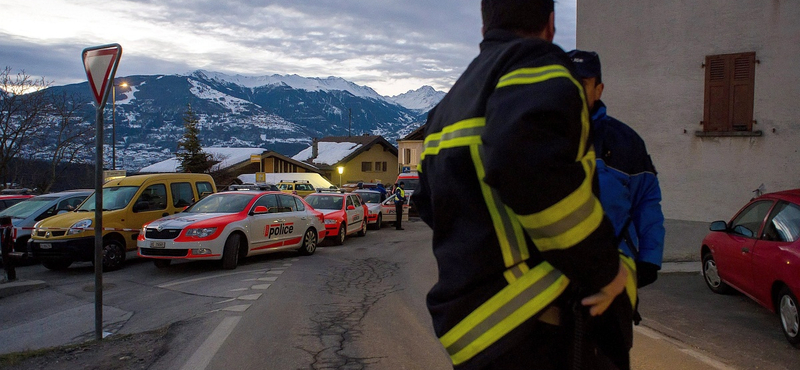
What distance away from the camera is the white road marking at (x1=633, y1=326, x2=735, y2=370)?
17.3 ft

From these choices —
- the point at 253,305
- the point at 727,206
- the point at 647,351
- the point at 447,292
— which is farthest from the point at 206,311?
the point at 727,206

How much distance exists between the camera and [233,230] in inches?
462

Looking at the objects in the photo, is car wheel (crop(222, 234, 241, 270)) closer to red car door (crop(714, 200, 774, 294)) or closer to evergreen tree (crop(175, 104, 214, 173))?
red car door (crop(714, 200, 774, 294))

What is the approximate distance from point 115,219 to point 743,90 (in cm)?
1437

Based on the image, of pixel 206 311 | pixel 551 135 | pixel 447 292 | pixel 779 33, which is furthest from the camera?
pixel 779 33

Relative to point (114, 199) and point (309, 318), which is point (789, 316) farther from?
point (114, 199)

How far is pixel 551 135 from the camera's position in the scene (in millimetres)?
1515

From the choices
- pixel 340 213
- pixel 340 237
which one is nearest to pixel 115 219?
pixel 340 237

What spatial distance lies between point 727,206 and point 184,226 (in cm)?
1216

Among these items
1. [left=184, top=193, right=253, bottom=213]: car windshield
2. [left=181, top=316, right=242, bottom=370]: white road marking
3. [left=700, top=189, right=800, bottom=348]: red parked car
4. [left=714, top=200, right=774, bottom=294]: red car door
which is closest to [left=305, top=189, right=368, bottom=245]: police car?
[left=184, top=193, right=253, bottom=213]: car windshield

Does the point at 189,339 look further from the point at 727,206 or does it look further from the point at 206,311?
the point at 727,206

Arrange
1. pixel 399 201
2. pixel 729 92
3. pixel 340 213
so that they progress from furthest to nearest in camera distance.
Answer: pixel 399 201 < pixel 340 213 < pixel 729 92

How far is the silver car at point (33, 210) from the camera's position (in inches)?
542

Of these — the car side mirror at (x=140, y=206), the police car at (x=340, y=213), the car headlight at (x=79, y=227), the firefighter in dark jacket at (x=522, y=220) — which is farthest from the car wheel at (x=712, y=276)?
the car headlight at (x=79, y=227)
